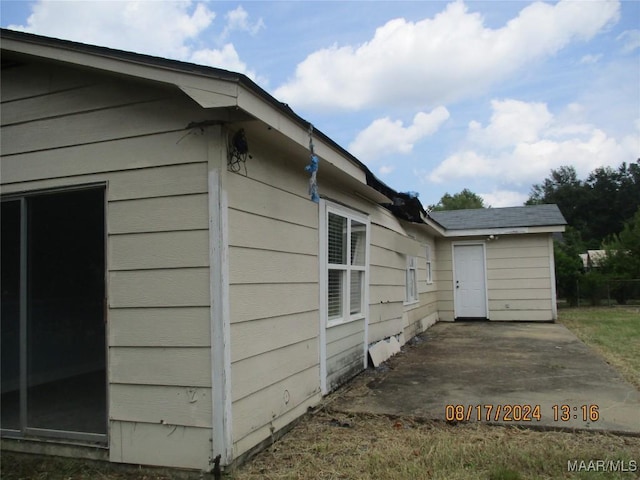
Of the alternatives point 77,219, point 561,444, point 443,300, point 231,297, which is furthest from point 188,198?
point 443,300

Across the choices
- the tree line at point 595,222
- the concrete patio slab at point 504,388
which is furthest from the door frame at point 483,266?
the tree line at point 595,222

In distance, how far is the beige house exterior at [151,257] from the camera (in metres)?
2.94

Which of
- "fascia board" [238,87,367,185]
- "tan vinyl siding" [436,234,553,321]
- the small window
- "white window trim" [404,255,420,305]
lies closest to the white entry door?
"tan vinyl siding" [436,234,553,321]

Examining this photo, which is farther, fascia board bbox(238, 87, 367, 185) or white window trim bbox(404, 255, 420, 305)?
white window trim bbox(404, 255, 420, 305)

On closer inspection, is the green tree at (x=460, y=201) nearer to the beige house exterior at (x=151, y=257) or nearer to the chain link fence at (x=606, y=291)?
the chain link fence at (x=606, y=291)

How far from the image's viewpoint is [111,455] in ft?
10.1

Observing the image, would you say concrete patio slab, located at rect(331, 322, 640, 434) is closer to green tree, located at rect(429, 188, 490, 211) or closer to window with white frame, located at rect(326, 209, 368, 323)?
window with white frame, located at rect(326, 209, 368, 323)

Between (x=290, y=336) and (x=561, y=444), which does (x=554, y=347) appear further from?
(x=290, y=336)

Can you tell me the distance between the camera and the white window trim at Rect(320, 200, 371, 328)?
469 centimetres

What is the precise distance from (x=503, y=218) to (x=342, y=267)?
325 inches

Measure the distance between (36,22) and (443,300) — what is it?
10493 mm

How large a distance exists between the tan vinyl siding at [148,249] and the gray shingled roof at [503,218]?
878cm

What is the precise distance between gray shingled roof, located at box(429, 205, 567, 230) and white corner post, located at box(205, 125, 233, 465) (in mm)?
8733

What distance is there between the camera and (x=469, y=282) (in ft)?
39.8
